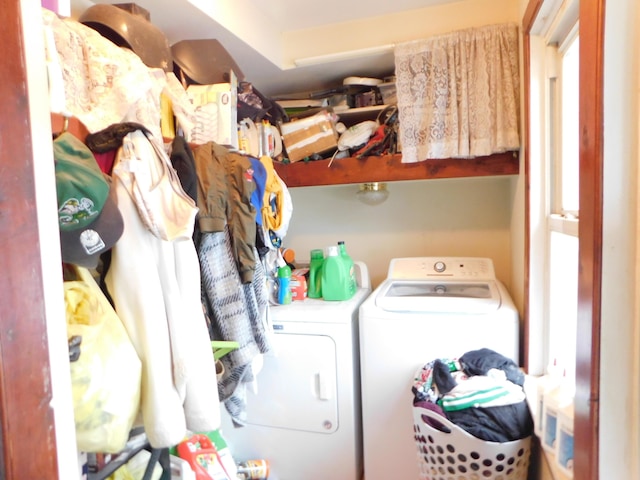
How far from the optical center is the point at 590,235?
0.78 meters

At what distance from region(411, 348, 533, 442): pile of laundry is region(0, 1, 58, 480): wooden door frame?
1193 millimetres

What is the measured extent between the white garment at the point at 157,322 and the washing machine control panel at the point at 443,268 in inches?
51.2

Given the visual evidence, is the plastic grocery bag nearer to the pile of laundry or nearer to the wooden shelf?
the pile of laundry

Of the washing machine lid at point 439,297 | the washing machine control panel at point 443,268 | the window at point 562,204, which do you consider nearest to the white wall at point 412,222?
the washing machine control panel at point 443,268

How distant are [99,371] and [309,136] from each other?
1.63 m

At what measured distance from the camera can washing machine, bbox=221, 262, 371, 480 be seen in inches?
71.1

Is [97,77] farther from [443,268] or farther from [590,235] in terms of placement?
[443,268]

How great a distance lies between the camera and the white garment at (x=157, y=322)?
43.1 inches

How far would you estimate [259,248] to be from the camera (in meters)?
1.79

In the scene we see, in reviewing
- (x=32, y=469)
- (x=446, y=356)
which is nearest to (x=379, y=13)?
(x=446, y=356)

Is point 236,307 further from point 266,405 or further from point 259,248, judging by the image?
point 266,405

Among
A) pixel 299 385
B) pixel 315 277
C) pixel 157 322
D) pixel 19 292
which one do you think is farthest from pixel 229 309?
pixel 19 292

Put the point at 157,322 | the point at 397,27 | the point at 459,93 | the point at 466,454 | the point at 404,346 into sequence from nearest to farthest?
the point at 157,322 → the point at 466,454 → the point at 404,346 → the point at 459,93 → the point at 397,27

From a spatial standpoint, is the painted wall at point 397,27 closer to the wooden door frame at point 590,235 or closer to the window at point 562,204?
the window at point 562,204
